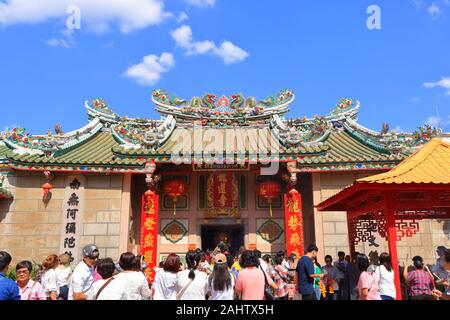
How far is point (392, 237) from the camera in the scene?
19.2 ft

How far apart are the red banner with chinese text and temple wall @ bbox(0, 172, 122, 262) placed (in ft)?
9.12

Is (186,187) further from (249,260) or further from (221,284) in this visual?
(221,284)

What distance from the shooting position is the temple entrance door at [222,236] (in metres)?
12.4

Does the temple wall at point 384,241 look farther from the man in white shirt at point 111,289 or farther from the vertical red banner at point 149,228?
the man in white shirt at point 111,289

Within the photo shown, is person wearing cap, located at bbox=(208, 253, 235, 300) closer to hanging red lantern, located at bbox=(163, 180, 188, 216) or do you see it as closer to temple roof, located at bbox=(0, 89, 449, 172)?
temple roof, located at bbox=(0, 89, 449, 172)

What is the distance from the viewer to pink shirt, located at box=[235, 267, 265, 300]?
14.2 ft

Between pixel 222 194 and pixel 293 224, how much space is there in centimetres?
247

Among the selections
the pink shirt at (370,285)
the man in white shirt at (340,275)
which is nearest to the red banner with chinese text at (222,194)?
the man in white shirt at (340,275)

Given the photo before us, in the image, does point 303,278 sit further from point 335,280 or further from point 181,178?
point 181,178

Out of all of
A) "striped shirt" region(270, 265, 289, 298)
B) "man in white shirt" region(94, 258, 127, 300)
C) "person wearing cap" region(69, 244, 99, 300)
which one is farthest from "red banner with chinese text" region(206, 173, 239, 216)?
"man in white shirt" region(94, 258, 127, 300)

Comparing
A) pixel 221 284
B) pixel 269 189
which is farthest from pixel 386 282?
pixel 269 189

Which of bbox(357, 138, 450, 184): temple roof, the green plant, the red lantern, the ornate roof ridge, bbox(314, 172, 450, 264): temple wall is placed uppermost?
the ornate roof ridge

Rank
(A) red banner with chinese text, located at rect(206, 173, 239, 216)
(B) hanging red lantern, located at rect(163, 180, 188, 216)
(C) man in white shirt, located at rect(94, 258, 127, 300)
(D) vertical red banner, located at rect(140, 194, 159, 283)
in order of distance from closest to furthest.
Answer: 1. (C) man in white shirt, located at rect(94, 258, 127, 300)
2. (D) vertical red banner, located at rect(140, 194, 159, 283)
3. (B) hanging red lantern, located at rect(163, 180, 188, 216)
4. (A) red banner with chinese text, located at rect(206, 173, 239, 216)

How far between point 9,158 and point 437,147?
1024cm
